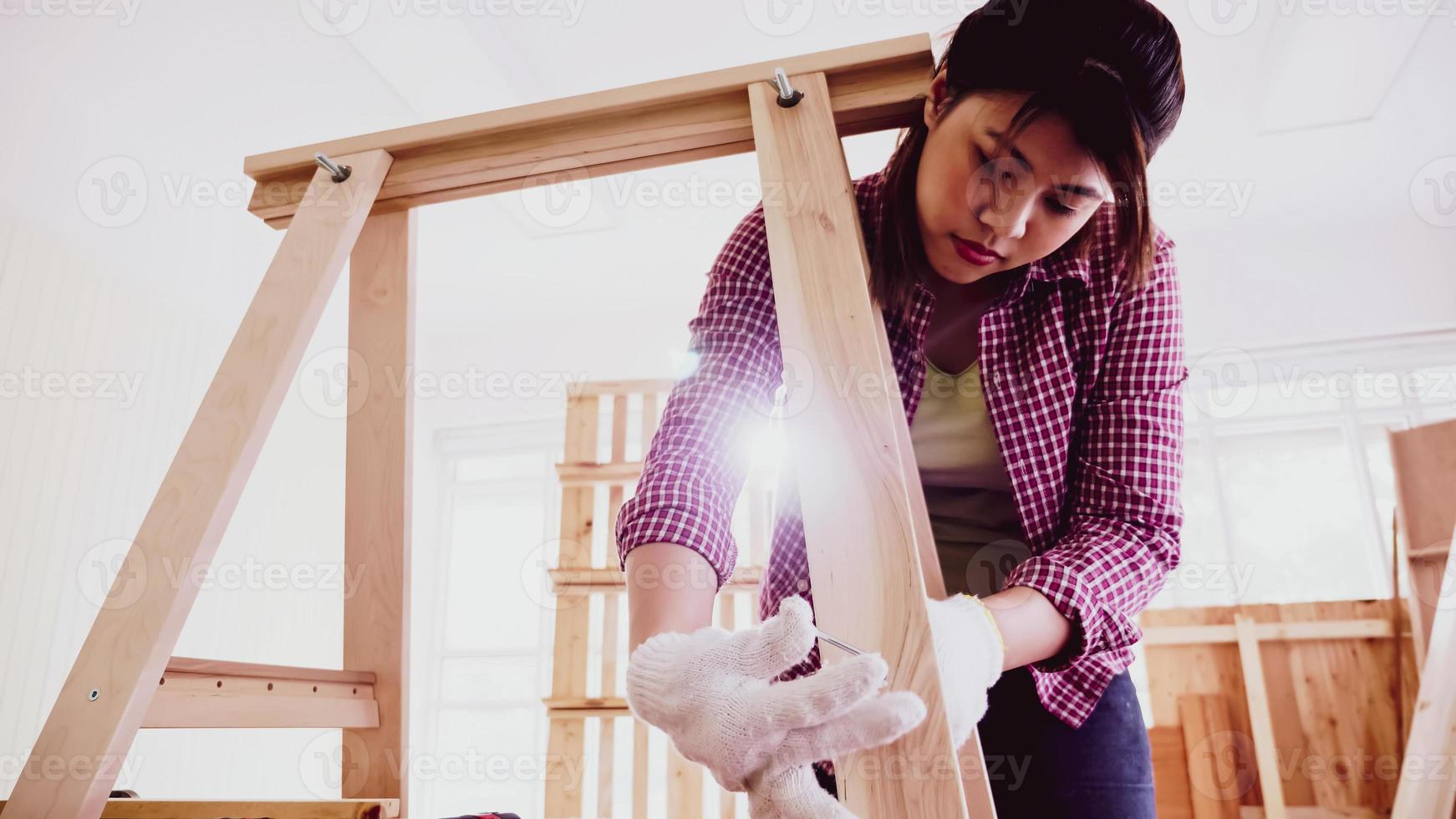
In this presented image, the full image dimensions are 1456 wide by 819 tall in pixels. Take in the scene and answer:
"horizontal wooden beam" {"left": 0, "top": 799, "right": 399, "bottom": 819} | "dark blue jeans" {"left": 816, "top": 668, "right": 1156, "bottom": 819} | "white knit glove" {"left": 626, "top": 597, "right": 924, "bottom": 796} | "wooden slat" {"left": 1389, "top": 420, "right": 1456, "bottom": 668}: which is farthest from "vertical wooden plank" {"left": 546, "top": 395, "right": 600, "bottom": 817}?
"wooden slat" {"left": 1389, "top": 420, "right": 1456, "bottom": 668}

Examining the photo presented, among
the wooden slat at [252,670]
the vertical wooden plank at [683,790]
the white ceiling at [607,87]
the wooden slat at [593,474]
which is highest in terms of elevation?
the white ceiling at [607,87]

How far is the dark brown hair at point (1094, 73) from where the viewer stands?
71cm

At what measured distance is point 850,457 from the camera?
0.65 m

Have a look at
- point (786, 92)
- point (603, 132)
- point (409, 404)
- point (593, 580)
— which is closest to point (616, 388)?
point (593, 580)

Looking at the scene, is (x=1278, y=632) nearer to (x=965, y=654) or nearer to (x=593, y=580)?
(x=593, y=580)

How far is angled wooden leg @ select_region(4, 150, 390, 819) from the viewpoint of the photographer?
0.66m

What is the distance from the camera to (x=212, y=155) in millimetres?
2977

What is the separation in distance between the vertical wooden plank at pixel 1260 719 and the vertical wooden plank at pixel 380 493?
3.18 m

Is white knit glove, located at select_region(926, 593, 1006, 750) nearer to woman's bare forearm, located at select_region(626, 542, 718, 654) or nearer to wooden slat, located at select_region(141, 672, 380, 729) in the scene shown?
woman's bare forearm, located at select_region(626, 542, 718, 654)

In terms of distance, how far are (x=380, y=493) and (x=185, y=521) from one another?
27cm

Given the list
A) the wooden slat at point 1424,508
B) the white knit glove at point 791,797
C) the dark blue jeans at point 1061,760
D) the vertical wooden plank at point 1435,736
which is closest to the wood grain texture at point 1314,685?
the wooden slat at point 1424,508

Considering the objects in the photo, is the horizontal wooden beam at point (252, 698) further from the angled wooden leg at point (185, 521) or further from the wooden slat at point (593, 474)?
the wooden slat at point (593, 474)

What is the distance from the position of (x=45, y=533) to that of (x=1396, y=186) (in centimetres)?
487

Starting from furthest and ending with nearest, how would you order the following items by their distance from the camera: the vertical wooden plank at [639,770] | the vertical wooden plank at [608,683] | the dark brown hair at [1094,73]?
the vertical wooden plank at [608,683] → the vertical wooden plank at [639,770] → the dark brown hair at [1094,73]
